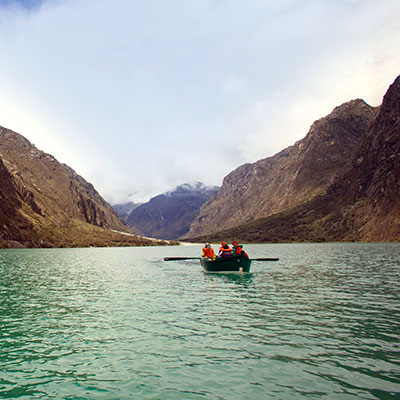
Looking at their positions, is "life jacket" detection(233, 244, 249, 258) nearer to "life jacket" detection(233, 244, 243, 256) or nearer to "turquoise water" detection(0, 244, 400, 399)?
"life jacket" detection(233, 244, 243, 256)

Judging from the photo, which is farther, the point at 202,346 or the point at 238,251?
the point at 238,251

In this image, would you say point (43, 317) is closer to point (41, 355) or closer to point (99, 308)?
point (99, 308)

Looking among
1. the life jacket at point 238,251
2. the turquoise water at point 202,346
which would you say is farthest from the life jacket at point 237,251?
the turquoise water at point 202,346

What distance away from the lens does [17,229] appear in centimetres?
19425

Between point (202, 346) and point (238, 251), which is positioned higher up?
point (238, 251)

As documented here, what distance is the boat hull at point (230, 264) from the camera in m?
51.2

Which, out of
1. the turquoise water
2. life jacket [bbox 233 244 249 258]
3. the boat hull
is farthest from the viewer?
the boat hull

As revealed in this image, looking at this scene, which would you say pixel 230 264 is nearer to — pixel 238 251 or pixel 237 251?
pixel 237 251

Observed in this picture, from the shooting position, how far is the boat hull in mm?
51156

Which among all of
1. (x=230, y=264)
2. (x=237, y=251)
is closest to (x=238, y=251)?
(x=237, y=251)

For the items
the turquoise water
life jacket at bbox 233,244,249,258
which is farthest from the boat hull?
the turquoise water

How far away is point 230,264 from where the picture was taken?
52.1 meters

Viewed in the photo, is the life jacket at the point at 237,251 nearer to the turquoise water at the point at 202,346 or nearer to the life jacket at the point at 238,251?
the life jacket at the point at 238,251

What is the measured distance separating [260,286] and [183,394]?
27654 millimetres
